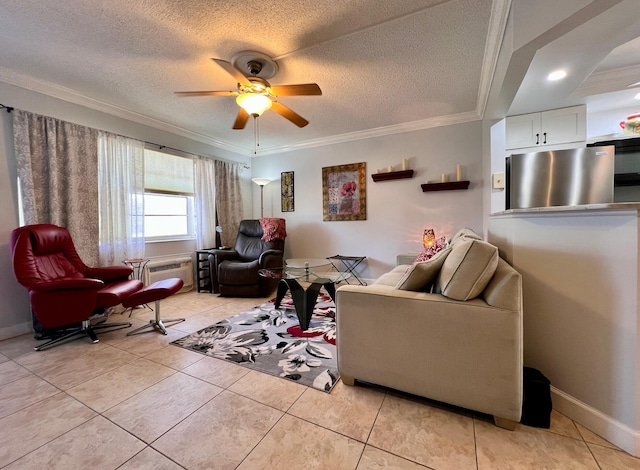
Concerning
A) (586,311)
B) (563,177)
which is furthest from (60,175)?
(563,177)

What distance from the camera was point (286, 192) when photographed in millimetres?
4758

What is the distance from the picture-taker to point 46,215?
261cm

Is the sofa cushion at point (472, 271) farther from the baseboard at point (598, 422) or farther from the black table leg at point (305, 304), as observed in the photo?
the black table leg at point (305, 304)

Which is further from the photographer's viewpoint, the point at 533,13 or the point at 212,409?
the point at 533,13

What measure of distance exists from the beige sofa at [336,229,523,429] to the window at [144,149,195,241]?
333cm

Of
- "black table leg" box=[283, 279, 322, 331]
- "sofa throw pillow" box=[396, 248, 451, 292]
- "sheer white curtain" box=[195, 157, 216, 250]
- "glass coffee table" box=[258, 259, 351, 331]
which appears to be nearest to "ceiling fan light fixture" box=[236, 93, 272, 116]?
"glass coffee table" box=[258, 259, 351, 331]

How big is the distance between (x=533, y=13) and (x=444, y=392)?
7.39 ft

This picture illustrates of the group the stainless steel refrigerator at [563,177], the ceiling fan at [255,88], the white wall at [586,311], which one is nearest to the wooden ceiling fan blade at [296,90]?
the ceiling fan at [255,88]

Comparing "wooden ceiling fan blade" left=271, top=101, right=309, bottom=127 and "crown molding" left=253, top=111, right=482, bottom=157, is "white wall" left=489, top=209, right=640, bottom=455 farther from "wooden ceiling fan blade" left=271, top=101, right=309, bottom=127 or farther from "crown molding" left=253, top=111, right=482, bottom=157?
"crown molding" left=253, top=111, right=482, bottom=157

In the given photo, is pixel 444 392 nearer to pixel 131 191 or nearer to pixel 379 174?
pixel 379 174

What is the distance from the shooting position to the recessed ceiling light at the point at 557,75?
6.75ft

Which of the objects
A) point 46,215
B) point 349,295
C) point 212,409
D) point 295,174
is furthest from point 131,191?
point 349,295

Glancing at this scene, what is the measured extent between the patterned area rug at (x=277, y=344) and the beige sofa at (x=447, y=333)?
0.31 meters

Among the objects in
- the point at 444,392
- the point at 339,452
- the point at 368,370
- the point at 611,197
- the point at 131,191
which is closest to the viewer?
the point at 339,452
